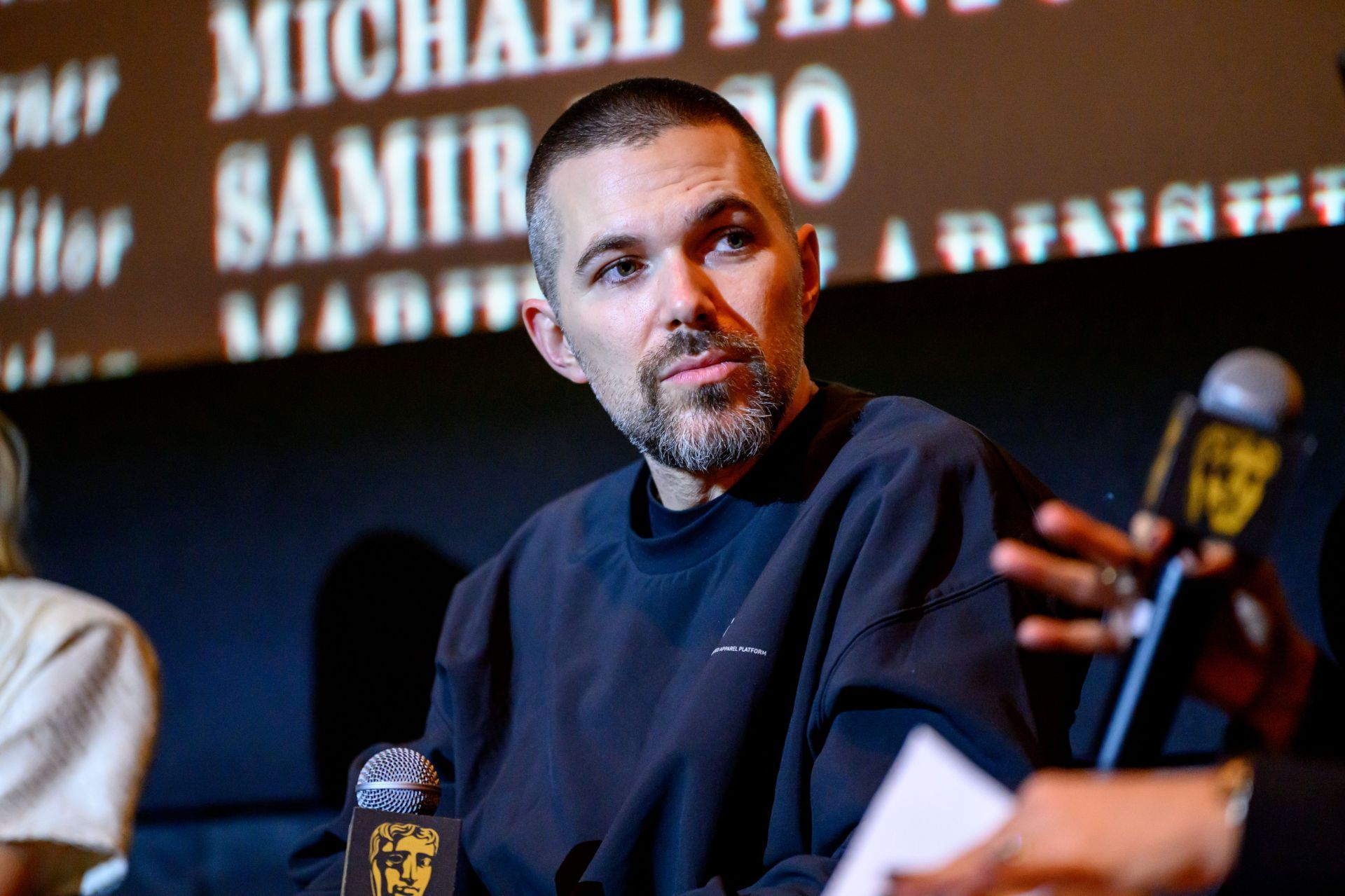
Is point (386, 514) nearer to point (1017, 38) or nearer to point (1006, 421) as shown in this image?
point (1006, 421)

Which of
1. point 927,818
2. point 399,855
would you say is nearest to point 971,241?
point 399,855

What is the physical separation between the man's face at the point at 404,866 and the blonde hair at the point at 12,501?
126 centimetres

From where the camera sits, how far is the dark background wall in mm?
1935

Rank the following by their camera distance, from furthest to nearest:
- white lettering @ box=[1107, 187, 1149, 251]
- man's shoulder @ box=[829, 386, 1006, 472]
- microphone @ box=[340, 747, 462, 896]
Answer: white lettering @ box=[1107, 187, 1149, 251]
man's shoulder @ box=[829, 386, 1006, 472]
microphone @ box=[340, 747, 462, 896]

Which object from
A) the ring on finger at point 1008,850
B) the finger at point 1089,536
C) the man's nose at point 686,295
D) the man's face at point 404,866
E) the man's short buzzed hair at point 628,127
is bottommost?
the man's face at point 404,866

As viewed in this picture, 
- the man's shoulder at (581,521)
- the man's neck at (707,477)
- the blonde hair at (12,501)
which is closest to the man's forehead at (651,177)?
the man's neck at (707,477)

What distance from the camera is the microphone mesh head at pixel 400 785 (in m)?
1.19

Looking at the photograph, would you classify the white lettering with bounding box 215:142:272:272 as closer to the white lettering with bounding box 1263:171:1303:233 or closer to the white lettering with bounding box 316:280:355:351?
the white lettering with bounding box 316:280:355:351

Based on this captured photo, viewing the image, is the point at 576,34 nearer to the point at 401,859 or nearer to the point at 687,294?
the point at 687,294

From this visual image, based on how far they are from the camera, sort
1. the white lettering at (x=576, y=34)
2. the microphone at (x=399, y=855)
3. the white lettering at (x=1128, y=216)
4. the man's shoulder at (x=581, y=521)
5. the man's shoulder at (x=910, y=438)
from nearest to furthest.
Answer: the microphone at (x=399, y=855)
the man's shoulder at (x=910, y=438)
the man's shoulder at (x=581, y=521)
the white lettering at (x=1128, y=216)
the white lettering at (x=576, y=34)

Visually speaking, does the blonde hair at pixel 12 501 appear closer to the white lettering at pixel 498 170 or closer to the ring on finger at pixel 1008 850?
the white lettering at pixel 498 170

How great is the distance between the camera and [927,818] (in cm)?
68

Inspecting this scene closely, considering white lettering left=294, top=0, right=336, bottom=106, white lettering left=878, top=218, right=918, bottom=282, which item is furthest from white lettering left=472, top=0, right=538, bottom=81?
white lettering left=878, top=218, right=918, bottom=282

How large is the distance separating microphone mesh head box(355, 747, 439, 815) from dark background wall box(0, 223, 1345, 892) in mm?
1076
